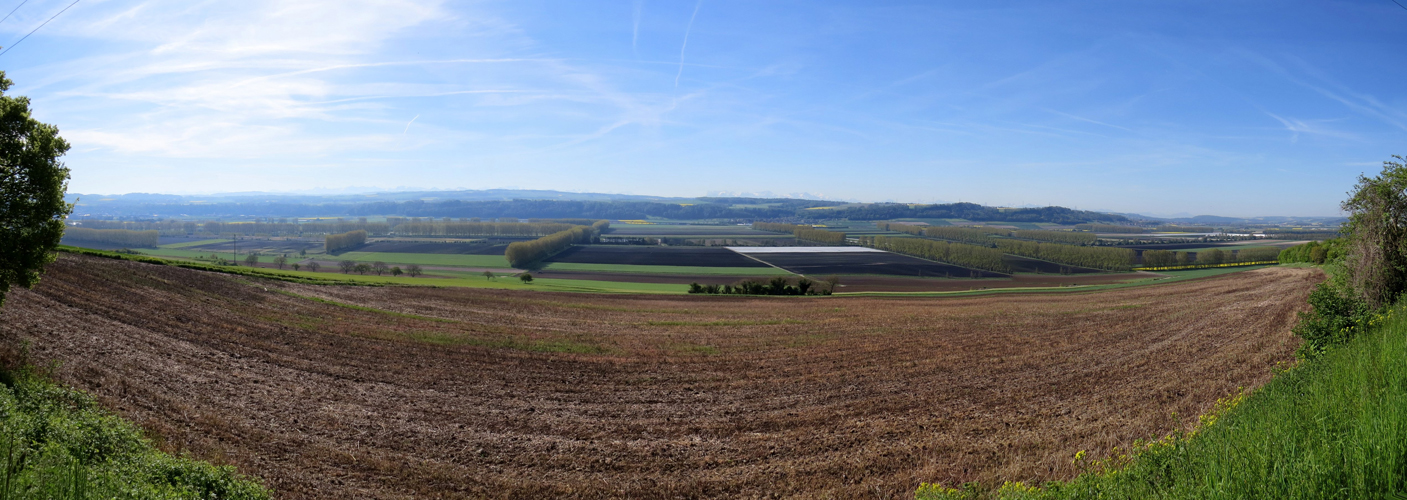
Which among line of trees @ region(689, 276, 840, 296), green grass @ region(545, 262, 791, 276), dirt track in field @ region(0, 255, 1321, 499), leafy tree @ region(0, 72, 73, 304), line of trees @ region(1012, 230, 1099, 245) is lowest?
green grass @ region(545, 262, 791, 276)

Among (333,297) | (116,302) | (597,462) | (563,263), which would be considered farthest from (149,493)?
(563,263)

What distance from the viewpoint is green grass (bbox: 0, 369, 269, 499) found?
5.83 m

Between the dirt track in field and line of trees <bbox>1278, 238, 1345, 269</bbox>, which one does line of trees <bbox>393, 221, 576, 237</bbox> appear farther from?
line of trees <bbox>1278, 238, 1345, 269</bbox>

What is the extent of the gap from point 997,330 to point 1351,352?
21.4 meters

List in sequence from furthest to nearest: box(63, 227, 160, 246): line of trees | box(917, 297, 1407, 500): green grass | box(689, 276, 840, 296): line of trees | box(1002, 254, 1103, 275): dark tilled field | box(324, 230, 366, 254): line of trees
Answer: box(324, 230, 366, 254): line of trees
box(63, 227, 160, 246): line of trees
box(1002, 254, 1103, 275): dark tilled field
box(689, 276, 840, 296): line of trees
box(917, 297, 1407, 500): green grass

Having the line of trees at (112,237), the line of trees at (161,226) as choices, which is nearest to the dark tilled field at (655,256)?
the line of trees at (112,237)

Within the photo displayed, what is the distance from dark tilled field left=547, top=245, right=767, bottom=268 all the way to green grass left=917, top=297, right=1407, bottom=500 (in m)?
93.7

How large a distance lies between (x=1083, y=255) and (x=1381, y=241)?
316 feet

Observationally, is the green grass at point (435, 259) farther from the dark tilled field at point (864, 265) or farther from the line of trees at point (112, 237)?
the dark tilled field at point (864, 265)

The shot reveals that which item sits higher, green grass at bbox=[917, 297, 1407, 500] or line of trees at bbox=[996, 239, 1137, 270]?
green grass at bbox=[917, 297, 1407, 500]

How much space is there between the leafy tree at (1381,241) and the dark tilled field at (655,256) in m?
85.9

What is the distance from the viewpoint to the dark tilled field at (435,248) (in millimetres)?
125062

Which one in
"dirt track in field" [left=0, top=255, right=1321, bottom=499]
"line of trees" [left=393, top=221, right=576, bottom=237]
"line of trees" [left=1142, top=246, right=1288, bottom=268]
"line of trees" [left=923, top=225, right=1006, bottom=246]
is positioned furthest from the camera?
"line of trees" [left=393, top=221, right=576, bottom=237]

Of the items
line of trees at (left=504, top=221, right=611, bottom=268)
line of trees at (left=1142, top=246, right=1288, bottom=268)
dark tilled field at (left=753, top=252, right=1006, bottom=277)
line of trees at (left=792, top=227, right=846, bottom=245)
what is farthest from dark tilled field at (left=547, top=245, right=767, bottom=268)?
line of trees at (left=1142, top=246, right=1288, bottom=268)
